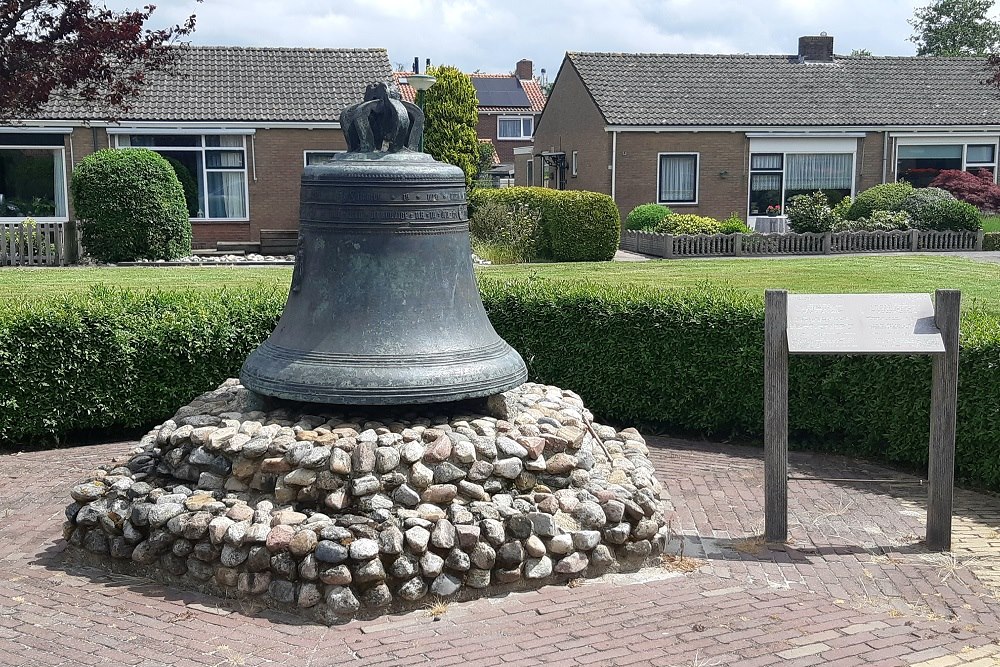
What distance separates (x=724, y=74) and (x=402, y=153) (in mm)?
26421

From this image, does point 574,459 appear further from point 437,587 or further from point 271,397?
point 271,397

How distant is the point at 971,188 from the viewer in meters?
27.5

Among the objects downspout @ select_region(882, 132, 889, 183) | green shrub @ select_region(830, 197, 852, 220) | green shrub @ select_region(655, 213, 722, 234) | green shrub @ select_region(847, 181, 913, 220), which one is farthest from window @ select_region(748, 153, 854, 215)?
green shrub @ select_region(655, 213, 722, 234)

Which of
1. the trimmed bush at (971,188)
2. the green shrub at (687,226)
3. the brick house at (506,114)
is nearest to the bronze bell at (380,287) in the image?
the green shrub at (687,226)

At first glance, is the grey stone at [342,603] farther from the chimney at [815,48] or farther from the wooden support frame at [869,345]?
the chimney at [815,48]

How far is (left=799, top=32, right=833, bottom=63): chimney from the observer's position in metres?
31.5

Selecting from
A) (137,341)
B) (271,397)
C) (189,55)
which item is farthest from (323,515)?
(189,55)

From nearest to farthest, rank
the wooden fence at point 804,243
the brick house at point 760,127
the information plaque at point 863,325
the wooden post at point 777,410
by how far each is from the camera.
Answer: the information plaque at point 863,325, the wooden post at point 777,410, the wooden fence at point 804,243, the brick house at point 760,127

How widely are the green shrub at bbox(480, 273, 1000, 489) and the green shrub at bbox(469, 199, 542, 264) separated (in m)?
10.2

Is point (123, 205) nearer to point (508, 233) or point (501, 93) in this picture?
point (508, 233)

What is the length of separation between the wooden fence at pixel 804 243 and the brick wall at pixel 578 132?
5.56 metres

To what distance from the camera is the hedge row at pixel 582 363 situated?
7.75 meters

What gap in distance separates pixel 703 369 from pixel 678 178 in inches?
818

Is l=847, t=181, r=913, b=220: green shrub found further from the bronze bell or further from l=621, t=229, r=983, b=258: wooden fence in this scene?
the bronze bell
